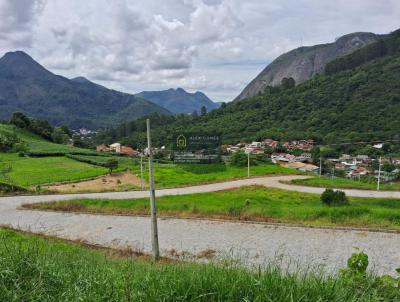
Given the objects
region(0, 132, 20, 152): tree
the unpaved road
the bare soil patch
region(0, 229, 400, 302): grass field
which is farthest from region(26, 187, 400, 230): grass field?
region(0, 132, 20, 152): tree

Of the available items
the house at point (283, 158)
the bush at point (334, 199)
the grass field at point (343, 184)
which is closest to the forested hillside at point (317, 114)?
the house at point (283, 158)

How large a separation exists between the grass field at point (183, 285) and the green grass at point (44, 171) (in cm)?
2427

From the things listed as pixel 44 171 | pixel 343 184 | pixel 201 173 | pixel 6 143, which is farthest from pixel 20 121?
pixel 343 184

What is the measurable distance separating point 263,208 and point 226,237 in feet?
10.2

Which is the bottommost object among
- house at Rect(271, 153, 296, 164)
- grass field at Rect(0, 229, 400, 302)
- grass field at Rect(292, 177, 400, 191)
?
house at Rect(271, 153, 296, 164)

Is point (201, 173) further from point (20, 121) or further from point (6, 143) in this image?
point (20, 121)

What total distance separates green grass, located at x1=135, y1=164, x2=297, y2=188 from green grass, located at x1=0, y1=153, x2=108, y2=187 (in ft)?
19.4

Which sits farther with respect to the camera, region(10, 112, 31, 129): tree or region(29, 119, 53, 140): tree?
region(29, 119, 53, 140): tree

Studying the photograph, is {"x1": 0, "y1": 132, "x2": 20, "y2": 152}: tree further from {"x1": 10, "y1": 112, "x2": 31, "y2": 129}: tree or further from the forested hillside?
{"x1": 10, "y1": 112, "x2": 31, "y2": 129}: tree

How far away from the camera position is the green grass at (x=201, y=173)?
25688mm

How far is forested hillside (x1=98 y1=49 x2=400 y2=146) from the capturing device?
59.8 meters

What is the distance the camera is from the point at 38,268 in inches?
153

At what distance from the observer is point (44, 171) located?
33.4 meters

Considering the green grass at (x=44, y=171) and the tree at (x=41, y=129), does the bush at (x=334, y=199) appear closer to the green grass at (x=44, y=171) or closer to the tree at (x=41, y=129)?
the green grass at (x=44, y=171)
